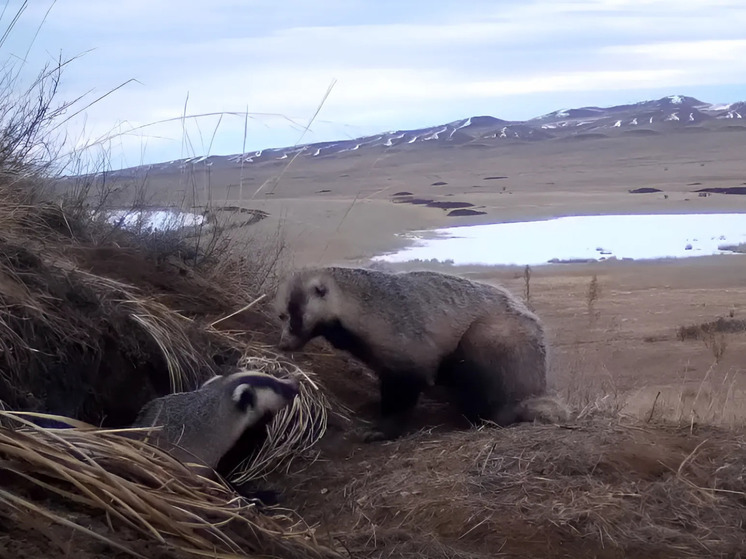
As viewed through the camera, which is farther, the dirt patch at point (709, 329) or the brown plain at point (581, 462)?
the dirt patch at point (709, 329)

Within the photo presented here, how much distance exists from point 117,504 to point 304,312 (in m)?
2.72

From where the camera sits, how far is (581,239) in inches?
712

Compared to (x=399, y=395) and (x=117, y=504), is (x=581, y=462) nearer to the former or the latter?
(x=399, y=395)

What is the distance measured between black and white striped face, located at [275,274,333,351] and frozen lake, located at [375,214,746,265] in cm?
830

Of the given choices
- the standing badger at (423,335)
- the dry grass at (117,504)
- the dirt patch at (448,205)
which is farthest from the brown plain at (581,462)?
the dirt patch at (448,205)

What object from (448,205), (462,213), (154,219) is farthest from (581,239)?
(154,219)

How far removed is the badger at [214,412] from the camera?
421cm

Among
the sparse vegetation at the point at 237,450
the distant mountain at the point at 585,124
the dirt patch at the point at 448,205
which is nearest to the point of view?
the sparse vegetation at the point at 237,450

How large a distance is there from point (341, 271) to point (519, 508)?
2.16 meters

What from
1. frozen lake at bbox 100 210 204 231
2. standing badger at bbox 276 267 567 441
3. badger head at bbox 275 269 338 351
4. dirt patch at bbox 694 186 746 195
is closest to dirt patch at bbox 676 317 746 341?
standing badger at bbox 276 267 567 441

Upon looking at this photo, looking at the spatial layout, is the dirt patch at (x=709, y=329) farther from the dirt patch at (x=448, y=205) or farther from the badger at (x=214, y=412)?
the dirt patch at (x=448, y=205)

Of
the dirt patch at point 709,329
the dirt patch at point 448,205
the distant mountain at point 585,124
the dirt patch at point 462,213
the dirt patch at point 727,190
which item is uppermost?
the distant mountain at point 585,124

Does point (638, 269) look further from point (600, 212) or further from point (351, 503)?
point (351, 503)

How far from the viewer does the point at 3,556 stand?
2.29 metres
